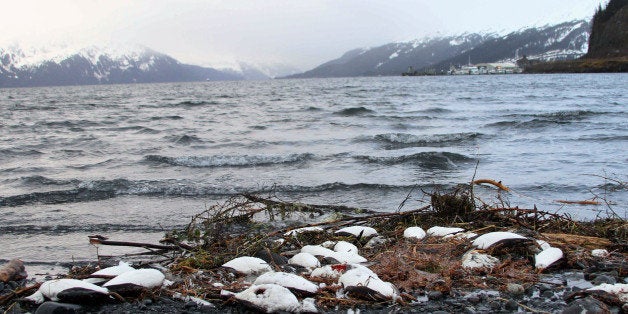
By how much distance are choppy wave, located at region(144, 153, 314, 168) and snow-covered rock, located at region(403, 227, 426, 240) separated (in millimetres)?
7019

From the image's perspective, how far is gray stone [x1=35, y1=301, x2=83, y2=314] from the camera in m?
3.25

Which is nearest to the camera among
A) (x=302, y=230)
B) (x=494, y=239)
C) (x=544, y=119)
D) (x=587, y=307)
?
(x=587, y=307)

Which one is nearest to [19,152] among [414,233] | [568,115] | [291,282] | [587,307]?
[414,233]

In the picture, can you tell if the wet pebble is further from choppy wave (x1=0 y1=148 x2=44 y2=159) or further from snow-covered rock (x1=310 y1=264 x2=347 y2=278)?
choppy wave (x1=0 y1=148 x2=44 y2=159)

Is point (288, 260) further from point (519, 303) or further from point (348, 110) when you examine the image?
point (348, 110)

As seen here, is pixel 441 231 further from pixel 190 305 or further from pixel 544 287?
pixel 190 305

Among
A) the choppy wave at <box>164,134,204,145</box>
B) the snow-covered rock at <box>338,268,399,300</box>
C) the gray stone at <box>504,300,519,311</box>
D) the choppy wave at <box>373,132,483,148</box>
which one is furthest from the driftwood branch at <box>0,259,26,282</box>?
the choppy wave at <box>164,134,204,145</box>

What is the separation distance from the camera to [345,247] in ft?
15.4

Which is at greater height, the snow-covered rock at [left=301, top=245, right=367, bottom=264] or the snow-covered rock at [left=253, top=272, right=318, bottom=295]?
the snow-covered rock at [left=253, top=272, right=318, bottom=295]

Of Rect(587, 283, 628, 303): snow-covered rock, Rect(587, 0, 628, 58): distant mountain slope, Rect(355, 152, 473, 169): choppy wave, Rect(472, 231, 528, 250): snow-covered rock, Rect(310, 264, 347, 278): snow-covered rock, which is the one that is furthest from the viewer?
Rect(587, 0, 628, 58): distant mountain slope

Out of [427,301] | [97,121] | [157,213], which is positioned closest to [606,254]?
[427,301]

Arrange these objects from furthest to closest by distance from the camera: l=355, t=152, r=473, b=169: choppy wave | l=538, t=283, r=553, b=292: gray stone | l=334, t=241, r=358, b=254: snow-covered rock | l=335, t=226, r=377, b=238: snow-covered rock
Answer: l=355, t=152, r=473, b=169: choppy wave, l=335, t=226, r=377, b=238: snow-covered rock, l=334, t=241, r=358, b=254: snow-covered rock, l=538, t=283, r=553, b=292: gray stone

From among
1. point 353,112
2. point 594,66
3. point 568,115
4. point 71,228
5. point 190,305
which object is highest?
point 190,305

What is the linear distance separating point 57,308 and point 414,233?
3.27 m
